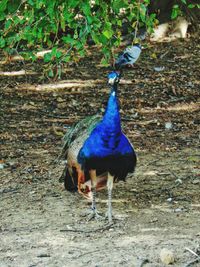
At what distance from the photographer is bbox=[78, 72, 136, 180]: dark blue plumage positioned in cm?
554

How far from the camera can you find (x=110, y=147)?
5.59 meters

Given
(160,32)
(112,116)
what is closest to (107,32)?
(112,116)

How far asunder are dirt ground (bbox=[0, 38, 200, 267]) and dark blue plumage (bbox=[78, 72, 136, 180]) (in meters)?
0.46

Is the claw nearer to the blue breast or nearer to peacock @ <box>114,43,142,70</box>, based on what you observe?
the blue breast

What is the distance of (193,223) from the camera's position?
5.61 metres

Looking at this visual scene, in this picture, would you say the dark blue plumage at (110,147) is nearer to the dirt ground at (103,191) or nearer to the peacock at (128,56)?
the dirt ground at (103,191)

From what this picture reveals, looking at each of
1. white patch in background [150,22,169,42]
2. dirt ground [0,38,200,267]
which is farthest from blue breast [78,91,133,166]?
white patch in background [150,22,169,42]

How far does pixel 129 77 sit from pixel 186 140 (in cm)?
375

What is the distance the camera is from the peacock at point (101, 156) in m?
5.55

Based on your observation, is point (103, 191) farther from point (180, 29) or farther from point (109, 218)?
point (180, 29)

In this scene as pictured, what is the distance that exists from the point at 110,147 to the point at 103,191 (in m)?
1.12

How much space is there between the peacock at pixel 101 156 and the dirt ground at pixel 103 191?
9.1 inches

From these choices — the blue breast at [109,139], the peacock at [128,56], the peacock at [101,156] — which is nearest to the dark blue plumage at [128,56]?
A: the peacock at [128,56]

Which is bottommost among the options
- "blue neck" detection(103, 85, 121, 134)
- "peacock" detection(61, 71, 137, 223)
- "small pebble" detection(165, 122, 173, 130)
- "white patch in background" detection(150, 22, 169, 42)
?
"small pebble" detection(165, 122, 173, 130)
